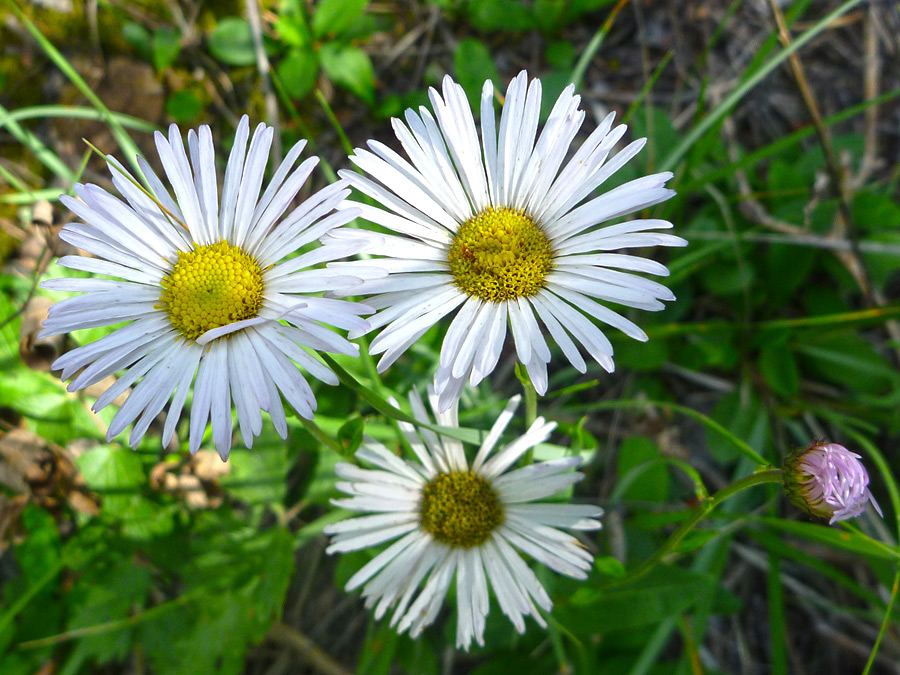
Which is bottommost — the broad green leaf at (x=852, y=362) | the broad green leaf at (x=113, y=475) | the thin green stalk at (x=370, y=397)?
the broad green leaf at (x=113, y=475)

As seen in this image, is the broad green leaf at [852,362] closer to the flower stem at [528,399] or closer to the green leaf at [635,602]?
the green leaf at [635,602]

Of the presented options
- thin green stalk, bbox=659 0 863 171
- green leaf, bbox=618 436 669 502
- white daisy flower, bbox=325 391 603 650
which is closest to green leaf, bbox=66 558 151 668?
white daisy flower, bbox=325 391 603 650

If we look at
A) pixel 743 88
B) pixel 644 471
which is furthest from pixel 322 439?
pixel 743 88

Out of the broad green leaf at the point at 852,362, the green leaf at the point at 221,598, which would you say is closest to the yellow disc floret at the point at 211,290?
the green leaf at the point at 221,598

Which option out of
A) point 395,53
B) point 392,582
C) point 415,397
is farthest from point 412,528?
point 395,53

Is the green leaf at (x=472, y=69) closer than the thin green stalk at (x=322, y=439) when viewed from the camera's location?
No

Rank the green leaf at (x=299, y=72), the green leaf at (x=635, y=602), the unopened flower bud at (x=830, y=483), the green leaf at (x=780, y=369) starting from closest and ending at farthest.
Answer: the unopened flower bud at (x=830, y=483), the green leaf at (x=635, y=602), the green leaf at (x=780, y=369), the green leaf at (x=299, y=72)
